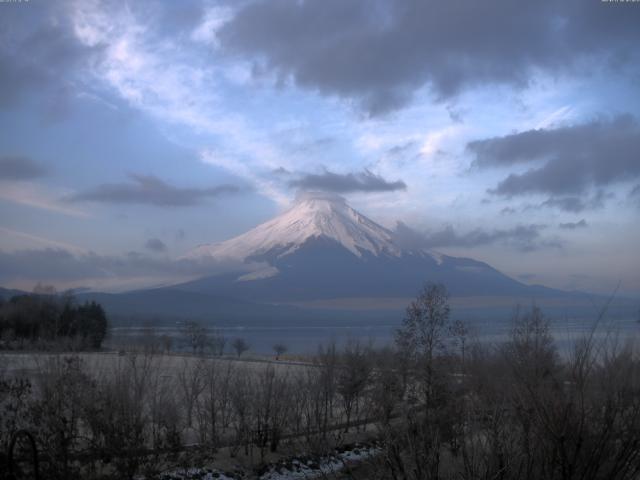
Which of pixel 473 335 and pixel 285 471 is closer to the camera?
pixel 285 471

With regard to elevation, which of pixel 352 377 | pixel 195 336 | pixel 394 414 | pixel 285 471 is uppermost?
pixel 394 414

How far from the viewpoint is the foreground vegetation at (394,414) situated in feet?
22.1

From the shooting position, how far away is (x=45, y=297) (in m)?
77.0

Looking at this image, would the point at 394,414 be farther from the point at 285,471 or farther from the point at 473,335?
the point at 473,335

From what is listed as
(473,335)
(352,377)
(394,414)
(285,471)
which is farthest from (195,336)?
(394,414)

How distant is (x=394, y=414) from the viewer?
18.8 meters

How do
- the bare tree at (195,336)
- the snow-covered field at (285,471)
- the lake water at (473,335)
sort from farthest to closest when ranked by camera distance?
the bare tree at (195,336), the snow-covered field at (285,471), the lake water at (473,335)

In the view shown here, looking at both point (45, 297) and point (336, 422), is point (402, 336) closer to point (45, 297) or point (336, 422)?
point (336, 422)

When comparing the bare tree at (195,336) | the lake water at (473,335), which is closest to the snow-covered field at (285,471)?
the lake water at (473,335)

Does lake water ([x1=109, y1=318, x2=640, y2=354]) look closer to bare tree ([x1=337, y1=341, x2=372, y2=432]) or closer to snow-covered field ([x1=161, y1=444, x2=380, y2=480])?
bare tree ([x1=337, y1=341, x2=372, y2=432])

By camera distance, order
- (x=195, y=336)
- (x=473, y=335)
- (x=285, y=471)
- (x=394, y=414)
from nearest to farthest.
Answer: (x=394, y=414) → (x=285, y=471) → (x=473, y=335) → (x=195, y=336)

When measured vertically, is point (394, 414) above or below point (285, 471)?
above

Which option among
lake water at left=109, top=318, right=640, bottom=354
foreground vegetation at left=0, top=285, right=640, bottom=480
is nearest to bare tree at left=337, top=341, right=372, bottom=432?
foreground vegetation at left=0, top=285, right=640, bottom=480

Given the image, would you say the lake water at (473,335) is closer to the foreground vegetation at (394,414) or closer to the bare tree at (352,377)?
the foreground vegetation at (394,414)
